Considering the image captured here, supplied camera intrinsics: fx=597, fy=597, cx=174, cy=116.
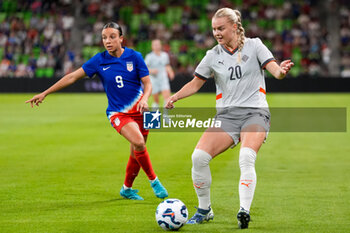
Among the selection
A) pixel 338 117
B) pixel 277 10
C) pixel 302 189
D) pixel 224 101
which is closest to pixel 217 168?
pixel 302 189

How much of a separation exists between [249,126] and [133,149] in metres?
2.03

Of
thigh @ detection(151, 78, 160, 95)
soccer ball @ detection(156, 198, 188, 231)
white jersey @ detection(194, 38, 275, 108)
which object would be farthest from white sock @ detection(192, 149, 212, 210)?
thigh @ detection(151, 78, 160, 95)

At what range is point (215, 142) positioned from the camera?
615 cm

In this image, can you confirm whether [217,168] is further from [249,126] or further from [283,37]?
[283,37]

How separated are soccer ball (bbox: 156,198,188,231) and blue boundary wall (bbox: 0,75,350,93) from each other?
23.7m

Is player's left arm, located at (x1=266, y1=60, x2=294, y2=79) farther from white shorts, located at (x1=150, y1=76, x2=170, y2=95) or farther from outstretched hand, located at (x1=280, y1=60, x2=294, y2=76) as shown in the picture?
white shorts, located at (x1=150, y1=76, x2=170, y2=95)

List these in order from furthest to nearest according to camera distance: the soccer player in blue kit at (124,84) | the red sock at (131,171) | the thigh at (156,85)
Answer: the thigh at (156,85), the red sock at (131,171), the soccer player in blue kit at (124,84)

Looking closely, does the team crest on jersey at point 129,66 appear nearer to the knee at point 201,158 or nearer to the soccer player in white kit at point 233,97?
the soccer player in white kit at point 233,97

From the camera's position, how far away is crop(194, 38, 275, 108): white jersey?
20.4 feet

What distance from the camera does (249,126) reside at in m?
6.16

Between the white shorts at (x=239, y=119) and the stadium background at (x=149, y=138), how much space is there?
986 millimetres

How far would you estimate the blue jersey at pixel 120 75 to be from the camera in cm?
753

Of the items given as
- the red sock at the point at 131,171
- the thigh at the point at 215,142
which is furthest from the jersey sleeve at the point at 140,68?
the thigh at the point at 215,142

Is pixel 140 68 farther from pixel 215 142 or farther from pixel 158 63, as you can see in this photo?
pixel 158 63
